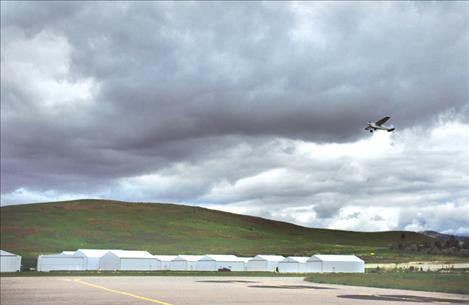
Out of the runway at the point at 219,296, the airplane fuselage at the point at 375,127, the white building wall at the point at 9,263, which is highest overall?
the airplane fuselage at the point at 375,127

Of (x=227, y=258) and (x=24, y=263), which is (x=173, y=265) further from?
(x=24, y=263)

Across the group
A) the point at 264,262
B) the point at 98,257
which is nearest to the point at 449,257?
the point at 264,262

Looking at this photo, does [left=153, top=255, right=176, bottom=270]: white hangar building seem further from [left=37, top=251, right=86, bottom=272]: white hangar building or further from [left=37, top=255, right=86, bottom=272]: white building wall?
[left=37, top=255, right=86, bottom=272]: white building wall

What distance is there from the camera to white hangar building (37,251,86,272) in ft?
519

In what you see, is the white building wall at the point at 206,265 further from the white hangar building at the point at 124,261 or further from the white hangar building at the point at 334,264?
the white hangar building at the point at 334,264

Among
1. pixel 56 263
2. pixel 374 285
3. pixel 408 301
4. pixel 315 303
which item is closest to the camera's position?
pixel 315 303

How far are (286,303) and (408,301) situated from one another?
33.5ft

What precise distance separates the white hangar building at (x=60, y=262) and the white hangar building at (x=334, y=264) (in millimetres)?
64268

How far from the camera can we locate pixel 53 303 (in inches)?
1797

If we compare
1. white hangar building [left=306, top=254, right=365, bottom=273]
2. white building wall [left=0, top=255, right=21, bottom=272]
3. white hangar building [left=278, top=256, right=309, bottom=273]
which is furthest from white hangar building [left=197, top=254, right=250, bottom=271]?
white building wall [left=0, top=255, right=21, bottom=272]

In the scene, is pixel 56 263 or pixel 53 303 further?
pixel 56 263

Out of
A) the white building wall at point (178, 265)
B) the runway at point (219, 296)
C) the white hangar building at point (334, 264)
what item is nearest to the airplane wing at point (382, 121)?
the runway at point (219, 296)

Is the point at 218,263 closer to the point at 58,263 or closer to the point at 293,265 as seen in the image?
the point at 293,265

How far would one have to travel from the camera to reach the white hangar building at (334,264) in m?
164
